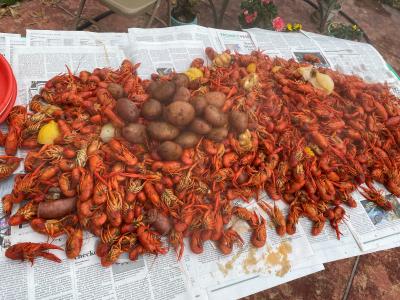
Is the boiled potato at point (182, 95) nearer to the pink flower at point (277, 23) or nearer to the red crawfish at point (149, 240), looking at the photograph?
the red crawfish at point (149, 240)

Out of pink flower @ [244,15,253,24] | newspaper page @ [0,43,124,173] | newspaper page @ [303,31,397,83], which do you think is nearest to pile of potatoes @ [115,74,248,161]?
newspaper page @ [0,43,124,173]

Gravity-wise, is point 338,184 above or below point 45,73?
above

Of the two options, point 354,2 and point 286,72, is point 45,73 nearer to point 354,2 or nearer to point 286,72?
point 286,72

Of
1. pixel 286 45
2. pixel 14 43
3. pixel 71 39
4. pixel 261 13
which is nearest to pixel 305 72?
pixel 286 45

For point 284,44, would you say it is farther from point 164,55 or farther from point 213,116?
point 213,116

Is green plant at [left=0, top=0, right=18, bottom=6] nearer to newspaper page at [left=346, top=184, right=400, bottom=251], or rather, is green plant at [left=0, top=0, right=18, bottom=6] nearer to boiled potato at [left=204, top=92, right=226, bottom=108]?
boiled potato at [left=204, top=92, right=226, bottom=108]

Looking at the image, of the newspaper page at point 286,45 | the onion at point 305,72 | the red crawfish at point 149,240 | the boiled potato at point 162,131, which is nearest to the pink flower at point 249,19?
the newspaper page at point 286,45

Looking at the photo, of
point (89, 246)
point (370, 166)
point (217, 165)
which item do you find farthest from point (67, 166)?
point (370, 166)

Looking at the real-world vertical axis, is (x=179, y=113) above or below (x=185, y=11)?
above
